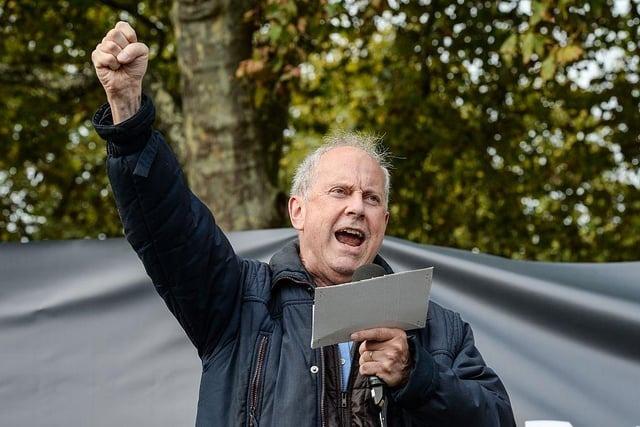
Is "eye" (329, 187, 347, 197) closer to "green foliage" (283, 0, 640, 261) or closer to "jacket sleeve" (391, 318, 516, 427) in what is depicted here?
"jacket sleeve" (391, 318, 516, 427)

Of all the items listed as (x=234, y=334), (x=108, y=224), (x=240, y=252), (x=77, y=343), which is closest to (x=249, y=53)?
(x=240, y=252)

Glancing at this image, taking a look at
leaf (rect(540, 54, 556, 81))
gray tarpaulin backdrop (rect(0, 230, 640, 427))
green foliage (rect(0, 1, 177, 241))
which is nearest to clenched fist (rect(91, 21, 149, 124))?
gray tarpaulin backdrop (rect(0, 230, 640, 427))

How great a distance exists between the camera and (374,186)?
9.80 ft

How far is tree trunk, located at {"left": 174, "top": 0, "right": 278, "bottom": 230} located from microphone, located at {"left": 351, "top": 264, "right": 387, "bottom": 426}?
291 cm

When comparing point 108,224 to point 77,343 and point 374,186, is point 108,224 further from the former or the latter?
point 374,186

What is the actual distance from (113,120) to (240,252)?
1709 mm

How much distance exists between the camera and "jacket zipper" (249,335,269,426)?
2.56 metres

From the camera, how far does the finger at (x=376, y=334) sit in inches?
91.4

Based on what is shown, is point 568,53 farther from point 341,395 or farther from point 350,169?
point 341,395

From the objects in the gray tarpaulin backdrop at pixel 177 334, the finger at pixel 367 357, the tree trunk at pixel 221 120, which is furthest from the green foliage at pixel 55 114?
the finger at pixel 367 357

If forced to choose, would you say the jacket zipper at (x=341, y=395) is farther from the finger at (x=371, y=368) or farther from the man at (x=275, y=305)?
the finger at (x=371, y=368)

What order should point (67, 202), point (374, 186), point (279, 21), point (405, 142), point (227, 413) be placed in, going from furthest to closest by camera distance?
point (67, 202)
point (405, 142)
point (279, 21)
point (374, 186)
point (227, 413)

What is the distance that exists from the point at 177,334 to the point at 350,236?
127cm

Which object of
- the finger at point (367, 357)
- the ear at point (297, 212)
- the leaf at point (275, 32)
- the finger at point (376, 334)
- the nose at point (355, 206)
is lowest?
the finger at point (367, 357)
